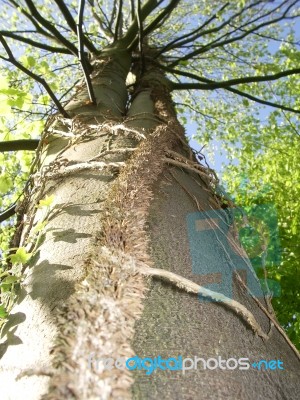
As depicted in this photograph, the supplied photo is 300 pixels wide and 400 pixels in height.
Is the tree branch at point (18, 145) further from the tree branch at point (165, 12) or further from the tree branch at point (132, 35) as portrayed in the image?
the tree branch at point (165, 12)

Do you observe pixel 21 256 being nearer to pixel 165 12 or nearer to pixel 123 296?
pixel 123 296

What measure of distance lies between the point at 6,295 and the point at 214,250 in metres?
0.54

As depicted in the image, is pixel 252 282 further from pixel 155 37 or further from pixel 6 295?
pixel 155 37

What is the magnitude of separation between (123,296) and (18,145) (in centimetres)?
132

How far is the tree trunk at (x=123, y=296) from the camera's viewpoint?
54 cm

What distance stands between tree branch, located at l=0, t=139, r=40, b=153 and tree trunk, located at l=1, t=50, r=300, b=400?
431mm

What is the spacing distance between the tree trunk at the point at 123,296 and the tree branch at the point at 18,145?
43cm

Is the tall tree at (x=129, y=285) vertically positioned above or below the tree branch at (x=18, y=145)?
below

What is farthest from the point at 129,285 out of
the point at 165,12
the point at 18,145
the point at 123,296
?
the point at 165,12

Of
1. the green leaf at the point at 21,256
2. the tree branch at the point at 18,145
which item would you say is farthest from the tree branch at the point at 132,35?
the green leaf at the point at 21,256

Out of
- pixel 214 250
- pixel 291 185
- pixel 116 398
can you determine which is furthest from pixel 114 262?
pixel 291 185

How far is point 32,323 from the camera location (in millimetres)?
729

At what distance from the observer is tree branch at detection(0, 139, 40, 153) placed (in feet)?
5.48

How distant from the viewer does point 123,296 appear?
0.60m
